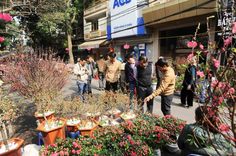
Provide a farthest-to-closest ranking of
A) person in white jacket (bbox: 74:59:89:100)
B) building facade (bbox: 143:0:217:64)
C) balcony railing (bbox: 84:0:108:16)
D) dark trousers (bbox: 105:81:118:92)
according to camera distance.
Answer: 1. balcony railing (bbox: 84:0:108:16)
2. building facade (bbox: 143:0:217:64)
3. person in white jacket (bbox: 74:59:89:100)
4. dark trousers (bbox: 105:81:118:92)

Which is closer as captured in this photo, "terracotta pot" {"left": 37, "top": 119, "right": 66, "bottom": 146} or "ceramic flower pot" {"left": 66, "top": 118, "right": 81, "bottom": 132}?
"terracotta pot" {"left": 37, "top": 119, "right": 66, "bottom": 146}

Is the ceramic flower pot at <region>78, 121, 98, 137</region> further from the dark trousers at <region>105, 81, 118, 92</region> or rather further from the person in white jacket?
the person in white jacket

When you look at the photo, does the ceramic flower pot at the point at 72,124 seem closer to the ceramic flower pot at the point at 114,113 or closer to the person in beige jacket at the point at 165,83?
the ceramic flower pot at the point at 114,113

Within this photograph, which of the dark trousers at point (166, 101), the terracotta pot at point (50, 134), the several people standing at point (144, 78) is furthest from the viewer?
the several people standing at point (144, 78)

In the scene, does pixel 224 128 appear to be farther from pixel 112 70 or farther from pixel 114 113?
pixel 112 70

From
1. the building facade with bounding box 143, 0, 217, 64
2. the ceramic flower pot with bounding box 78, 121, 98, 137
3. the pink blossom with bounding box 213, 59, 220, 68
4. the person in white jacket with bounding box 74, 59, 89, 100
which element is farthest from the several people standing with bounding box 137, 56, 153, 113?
the building facade with bounding box 143, 0, 217, 64

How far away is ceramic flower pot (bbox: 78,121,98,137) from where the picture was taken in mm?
4059

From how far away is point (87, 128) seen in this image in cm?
409

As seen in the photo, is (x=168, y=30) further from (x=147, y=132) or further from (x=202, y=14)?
(x=147, y=132)

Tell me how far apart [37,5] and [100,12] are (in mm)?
16666

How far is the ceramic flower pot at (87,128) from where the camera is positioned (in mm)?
4059

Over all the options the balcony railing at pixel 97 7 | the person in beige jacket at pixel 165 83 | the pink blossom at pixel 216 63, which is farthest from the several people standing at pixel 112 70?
the balcony railing at pixel 97 7

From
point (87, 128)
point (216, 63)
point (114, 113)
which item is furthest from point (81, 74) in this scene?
point (216, 63)

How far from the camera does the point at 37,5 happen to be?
6.64m
